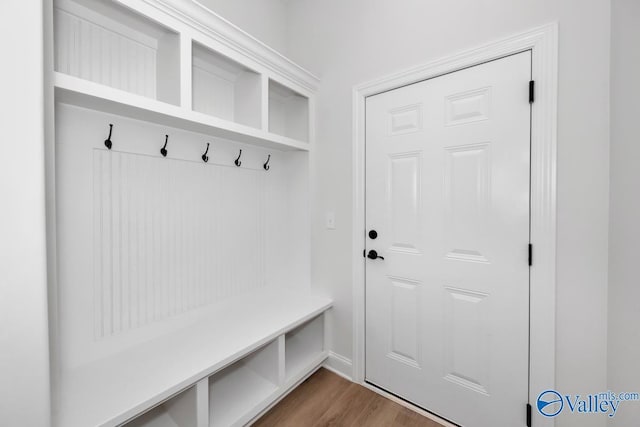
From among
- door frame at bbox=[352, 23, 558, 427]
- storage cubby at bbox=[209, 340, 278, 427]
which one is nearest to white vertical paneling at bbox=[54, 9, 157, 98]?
storage cubby at bbox=[209, 340, 278, 427]

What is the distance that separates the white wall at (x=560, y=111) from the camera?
116 centimetres

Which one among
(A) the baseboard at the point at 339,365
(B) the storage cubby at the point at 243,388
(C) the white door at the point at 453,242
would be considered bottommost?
(A) the baseboard at the point at 339,365

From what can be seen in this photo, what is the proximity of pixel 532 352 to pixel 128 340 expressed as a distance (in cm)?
208

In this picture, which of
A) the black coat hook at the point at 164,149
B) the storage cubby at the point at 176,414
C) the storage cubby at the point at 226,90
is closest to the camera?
the storage cubby at the point at 176,414

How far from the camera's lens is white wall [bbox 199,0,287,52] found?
187 cm

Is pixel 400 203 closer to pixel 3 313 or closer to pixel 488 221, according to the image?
pixel 488 221

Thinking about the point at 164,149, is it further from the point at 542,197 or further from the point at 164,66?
the point at 542,197

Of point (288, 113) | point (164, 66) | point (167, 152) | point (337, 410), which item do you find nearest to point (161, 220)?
point (167, 152)

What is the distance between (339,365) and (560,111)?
206cm

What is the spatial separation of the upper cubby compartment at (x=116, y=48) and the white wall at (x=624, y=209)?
75.8 inches

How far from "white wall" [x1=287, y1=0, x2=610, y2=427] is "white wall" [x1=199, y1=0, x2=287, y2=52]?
41 centimetres

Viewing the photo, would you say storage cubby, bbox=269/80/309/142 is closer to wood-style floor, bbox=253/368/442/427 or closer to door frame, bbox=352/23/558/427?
door frame, bbox=352/23/558/427

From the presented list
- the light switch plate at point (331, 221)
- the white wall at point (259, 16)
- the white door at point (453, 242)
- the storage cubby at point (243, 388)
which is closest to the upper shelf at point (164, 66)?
the white wall at point (259, 16)

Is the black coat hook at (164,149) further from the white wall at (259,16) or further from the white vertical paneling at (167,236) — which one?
the white wall at (259,16)
